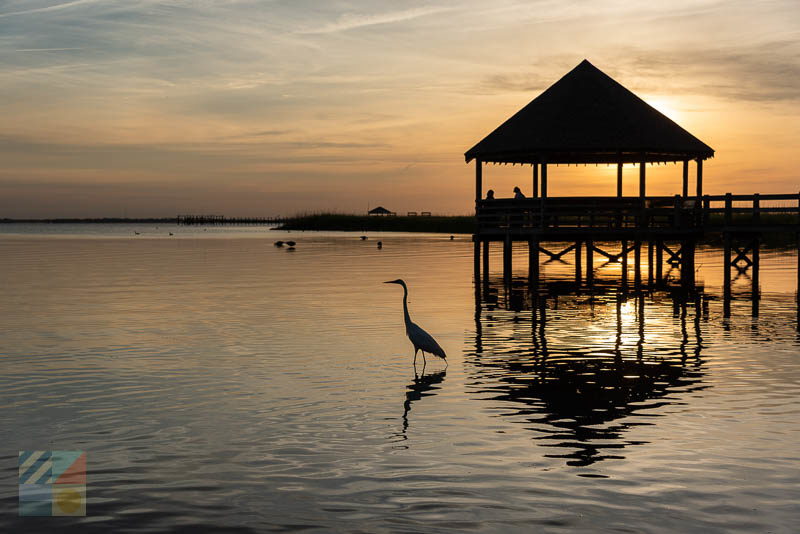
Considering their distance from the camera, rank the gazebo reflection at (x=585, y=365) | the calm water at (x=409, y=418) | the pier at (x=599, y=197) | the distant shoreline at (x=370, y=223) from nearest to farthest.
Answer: the calm water at (x=409, y=418) → the gazebo reflection at (x=585, y=365) → the pier at (x=599, y=197) → the distant shoreline at (x=370, y=223)

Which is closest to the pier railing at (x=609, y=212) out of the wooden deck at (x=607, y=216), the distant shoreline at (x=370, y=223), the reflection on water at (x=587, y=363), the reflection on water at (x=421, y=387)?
the wooden deck at (x=607, y=216)

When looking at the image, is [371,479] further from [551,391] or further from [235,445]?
[551,391]

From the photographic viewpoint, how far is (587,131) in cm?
3278

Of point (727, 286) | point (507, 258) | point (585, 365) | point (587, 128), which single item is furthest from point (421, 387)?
point (507, 258)

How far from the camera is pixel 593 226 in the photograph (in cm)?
3319

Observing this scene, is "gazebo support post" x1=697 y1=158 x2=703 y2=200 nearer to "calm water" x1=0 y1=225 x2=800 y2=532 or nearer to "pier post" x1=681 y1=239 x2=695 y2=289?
"pier post" x1=681 y1=239 x2=695 y2=289

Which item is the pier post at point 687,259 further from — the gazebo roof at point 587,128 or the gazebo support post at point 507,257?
the gazebo support post at point 507,257

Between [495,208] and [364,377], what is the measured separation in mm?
22485

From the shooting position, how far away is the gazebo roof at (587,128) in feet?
106

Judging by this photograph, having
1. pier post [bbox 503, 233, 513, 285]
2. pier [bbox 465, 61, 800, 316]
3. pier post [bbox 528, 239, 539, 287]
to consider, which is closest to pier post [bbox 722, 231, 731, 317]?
pier [bbox 465, 61, 800, 316]

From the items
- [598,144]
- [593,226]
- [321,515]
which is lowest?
[321,515]

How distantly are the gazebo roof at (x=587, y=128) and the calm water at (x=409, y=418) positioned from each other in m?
11.0

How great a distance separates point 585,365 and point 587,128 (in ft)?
65.7

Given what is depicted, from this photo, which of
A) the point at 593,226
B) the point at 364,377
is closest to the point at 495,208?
the point at 593,226
